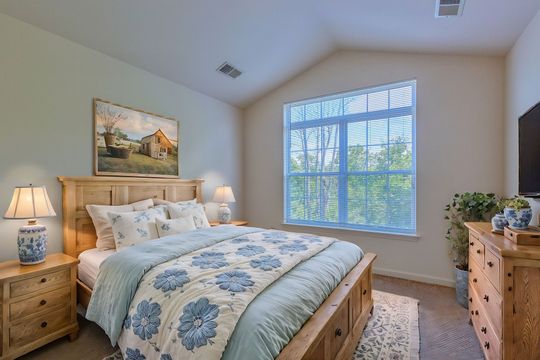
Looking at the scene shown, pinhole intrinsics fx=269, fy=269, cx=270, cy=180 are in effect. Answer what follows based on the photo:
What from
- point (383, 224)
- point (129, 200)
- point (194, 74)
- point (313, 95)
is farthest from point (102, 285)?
point (313, 95)

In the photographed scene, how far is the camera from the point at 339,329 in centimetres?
170

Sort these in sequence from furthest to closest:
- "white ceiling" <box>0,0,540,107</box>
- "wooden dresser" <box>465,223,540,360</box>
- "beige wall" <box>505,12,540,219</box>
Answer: "white ceiling" <box>0,0,540,107</box>
"beige wall" <box>505,12,540,219</box>
"wooden dresser" <box>465,223,540,360</box>

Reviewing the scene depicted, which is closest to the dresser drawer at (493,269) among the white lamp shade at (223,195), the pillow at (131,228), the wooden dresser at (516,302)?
the wooden dresser at (516,302)

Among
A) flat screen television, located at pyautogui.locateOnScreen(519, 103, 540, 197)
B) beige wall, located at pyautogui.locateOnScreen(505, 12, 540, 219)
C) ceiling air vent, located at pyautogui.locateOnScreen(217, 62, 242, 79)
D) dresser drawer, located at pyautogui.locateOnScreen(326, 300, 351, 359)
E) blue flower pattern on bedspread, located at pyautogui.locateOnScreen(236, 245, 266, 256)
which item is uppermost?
ceiling air vent, located at pyautogui.locateOnScreen(217, 62, 242, 79)

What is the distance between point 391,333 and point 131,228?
2.39m

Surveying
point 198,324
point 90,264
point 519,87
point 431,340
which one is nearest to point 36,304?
point 90,264

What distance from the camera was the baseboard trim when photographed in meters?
3.17

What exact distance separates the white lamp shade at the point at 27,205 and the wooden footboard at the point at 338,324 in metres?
2.08

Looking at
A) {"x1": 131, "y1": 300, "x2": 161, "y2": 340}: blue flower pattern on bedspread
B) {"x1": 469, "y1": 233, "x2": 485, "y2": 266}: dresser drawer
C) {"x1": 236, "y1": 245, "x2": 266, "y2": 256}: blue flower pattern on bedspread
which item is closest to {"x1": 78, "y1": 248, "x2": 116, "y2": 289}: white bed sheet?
{"x1": 131, "y1": 300, "x2": 161, "y2": 340}: blue flower pattern on bedspread

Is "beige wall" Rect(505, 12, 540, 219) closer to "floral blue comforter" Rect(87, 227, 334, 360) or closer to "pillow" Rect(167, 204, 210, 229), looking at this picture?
"floral blue comforter" Rect(87, 227, 334, 360)

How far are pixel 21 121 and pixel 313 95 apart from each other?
336cm

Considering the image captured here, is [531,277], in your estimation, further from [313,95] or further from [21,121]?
[21,121]

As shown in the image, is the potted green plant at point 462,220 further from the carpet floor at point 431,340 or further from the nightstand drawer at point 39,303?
the nightstand drawer at point 39,303

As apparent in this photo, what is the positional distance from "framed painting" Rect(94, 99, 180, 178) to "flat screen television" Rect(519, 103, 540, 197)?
351 centimetres
